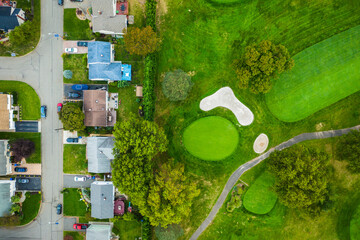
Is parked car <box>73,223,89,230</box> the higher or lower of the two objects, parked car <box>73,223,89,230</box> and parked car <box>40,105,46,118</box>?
the lower

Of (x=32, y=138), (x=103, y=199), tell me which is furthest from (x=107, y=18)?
(x=103, y=199)

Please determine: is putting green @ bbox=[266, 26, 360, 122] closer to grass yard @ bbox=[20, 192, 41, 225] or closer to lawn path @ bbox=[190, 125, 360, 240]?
lawn path @ bbox=[190, 125, 360, 240]

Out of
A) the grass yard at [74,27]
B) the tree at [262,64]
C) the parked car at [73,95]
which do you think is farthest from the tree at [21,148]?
the tree at [262,64]

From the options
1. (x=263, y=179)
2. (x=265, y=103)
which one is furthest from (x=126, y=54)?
(x=263, y=179)

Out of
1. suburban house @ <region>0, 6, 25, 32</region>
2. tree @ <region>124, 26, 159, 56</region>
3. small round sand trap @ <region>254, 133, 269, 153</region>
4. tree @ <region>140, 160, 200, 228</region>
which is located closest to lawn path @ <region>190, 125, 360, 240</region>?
small round sand trap @ <region>254, 133, 269, 153</region>

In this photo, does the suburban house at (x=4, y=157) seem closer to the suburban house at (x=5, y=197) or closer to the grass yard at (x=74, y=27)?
the suburban house at (x=5, y=197)

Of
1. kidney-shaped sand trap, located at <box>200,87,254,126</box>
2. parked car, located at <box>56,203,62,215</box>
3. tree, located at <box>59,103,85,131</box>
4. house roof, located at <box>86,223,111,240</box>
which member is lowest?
house roof, located at <box>86,223,111,240</box>
